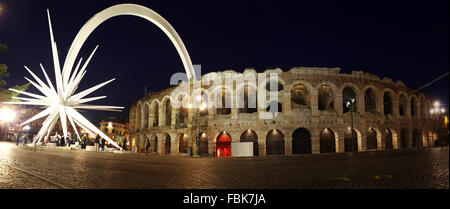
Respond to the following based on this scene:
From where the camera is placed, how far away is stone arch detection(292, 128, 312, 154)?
28.2 m

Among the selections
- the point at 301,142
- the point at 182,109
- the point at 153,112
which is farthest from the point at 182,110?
the point at 301,142

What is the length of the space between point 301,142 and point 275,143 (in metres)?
3.03

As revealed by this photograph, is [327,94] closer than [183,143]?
Yes

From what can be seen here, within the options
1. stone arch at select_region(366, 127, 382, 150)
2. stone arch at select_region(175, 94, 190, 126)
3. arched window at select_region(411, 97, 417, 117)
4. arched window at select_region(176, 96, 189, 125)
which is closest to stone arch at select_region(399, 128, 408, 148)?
arched window at select_region(411, 97, 417, 117)

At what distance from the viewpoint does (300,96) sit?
33.4m

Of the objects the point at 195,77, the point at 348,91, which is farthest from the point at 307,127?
the point at 195,77

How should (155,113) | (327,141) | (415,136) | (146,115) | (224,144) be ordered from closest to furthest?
1. (327,141)
2. (224,144)
3. (415,136)
4. (155,113)
5. (146,115)

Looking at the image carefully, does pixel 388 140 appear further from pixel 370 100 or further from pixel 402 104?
pixel 402 104

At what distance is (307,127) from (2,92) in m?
30.5

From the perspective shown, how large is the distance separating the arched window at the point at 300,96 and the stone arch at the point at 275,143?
408cm

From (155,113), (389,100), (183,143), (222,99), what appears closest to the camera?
(222,99)

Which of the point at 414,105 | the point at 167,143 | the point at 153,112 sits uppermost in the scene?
the point at 414,105
